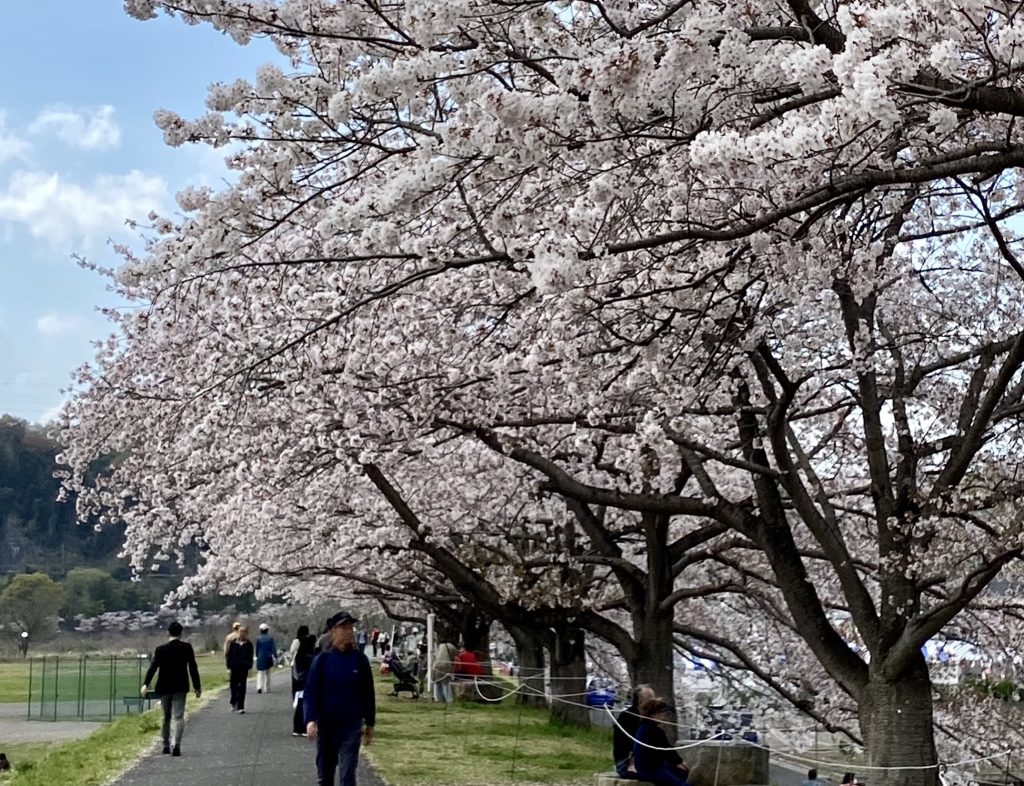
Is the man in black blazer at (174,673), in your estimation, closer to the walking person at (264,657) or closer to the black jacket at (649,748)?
the black jacket at (649,748)

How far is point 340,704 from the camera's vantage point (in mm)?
8586

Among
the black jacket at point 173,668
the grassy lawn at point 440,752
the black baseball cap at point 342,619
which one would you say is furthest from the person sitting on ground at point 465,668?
the black baseball cap at point 342,619

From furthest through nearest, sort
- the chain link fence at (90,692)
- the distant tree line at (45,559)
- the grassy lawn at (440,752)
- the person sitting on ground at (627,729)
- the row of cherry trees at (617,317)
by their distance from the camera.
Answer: the distant tree line at (45,559)
the chain link fence at (90,692)
the grassy lawn at (440,752)
the person sitting on ground at (627,729)
the row of cherry trees at (617,317)

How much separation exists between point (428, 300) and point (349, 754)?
3644 mm

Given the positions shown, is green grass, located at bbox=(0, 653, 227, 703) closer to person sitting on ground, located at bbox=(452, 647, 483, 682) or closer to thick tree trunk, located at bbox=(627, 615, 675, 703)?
person sitting on ground, located at bbox=(452, 647, 483, 682)

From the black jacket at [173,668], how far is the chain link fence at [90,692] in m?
11.4

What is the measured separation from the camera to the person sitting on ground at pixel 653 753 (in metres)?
9.13

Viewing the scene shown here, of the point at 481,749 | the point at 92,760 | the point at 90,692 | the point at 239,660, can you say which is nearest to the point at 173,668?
the point at 92,760

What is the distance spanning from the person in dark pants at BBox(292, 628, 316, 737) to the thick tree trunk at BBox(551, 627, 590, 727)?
5203mm

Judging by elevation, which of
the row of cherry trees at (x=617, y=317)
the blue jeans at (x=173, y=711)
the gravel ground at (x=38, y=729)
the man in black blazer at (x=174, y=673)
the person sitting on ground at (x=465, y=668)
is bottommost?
the gravel ground at (x=38, y=729)

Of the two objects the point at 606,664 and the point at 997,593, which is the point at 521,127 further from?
the point at 606,664

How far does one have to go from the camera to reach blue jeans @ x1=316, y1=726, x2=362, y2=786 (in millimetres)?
8625

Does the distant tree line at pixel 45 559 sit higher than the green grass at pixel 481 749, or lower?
higher

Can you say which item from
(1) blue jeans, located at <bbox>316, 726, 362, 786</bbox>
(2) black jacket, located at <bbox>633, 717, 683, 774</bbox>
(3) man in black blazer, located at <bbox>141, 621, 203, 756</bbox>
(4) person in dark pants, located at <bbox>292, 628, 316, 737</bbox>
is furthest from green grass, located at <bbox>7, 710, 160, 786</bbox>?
(2) black jacket, located at <bbox>633, 717, 683, 774</bbox>
